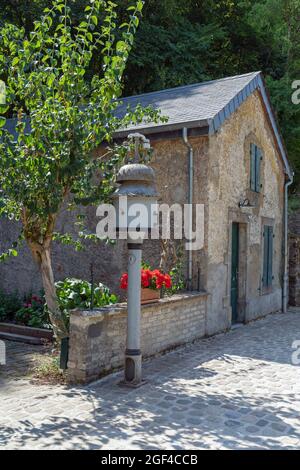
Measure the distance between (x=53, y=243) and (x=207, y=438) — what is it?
22.6ft

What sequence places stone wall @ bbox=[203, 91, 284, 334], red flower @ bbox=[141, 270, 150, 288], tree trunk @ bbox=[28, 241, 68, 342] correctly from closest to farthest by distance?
1. tree trunk @ bbox=[28, 241, 68, 342]
2. red flower @ bbox=[141, 270, 150, 288]
3. stone wall @ bbox=[203, 91, 284, 334]

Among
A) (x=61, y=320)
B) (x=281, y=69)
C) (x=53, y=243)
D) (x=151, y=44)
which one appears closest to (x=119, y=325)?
(x=61, y=320)

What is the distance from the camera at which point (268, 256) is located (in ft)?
37.9

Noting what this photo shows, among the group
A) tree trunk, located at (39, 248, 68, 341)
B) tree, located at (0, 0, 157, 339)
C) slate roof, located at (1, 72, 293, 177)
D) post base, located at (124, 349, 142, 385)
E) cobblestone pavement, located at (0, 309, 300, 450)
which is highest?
slate roof, located at (1, 72, 293, 177)

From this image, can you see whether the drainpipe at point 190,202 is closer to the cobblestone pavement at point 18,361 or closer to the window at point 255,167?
the window at point 255,167

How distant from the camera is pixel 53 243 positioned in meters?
10.2

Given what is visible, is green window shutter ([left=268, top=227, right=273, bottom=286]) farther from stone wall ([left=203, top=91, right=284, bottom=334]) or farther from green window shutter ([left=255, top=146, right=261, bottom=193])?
green window shutter ([left=255, top=146, right=261, bottom=193])

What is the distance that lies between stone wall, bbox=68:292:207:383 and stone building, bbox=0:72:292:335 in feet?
3.40

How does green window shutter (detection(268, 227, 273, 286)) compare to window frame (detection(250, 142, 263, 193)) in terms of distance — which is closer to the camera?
window frame (detection(250, 142, 263, 193))

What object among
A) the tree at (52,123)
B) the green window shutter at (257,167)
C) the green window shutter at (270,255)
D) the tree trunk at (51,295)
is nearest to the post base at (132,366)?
the tree trunk at (51,295)

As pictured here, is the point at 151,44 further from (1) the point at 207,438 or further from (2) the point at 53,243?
(1) the point at 207,438

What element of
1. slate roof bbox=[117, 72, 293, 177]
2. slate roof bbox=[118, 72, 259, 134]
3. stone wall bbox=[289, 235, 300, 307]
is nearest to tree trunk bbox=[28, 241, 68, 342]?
slate roof bbox=[117, 72, 293, 177]

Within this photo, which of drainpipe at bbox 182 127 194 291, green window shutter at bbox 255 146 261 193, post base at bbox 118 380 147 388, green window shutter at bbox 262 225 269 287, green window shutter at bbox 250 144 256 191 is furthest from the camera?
green window shutter at bbox 262 225 269 287

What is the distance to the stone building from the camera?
8414 millimetres
